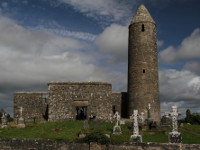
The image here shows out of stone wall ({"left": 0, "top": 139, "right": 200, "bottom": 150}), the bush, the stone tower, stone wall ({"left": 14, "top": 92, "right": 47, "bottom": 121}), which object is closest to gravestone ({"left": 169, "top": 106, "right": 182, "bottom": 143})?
stone wall ({"left": 0, "top": 139, "right": 200, "bottom": 150})

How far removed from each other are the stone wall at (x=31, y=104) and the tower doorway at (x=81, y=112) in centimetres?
482

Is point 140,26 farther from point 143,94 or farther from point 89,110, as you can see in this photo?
point 89,110

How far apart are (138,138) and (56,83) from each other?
25.2 metres

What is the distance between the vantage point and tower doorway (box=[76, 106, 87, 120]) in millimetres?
44550

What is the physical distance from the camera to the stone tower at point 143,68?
4059 cm

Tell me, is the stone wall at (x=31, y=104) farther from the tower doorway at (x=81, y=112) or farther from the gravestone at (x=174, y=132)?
the gravestone at (x=174, y=132)

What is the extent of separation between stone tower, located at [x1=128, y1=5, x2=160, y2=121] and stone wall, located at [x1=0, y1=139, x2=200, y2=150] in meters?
24.7

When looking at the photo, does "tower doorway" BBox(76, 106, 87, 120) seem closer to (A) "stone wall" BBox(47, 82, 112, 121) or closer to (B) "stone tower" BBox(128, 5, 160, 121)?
(A) "stone wall" BBox(47, 82, 112, 121)

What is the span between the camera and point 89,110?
42.8 meters

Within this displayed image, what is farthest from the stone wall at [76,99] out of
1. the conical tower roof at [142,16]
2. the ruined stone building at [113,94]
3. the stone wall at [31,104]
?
the conical tower roof at [142,16]

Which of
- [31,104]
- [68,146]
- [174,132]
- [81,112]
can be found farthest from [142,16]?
[68,146]

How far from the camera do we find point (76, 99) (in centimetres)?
4259

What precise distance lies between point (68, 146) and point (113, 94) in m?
28.2

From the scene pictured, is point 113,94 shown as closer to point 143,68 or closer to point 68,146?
point 143,68
